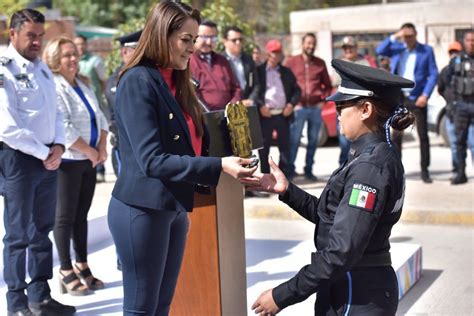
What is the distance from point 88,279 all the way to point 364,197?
3.69 meters

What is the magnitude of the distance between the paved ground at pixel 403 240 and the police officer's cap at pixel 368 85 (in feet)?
8.21

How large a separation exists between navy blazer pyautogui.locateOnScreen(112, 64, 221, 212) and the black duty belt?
67 centimetres

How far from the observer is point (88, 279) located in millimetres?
6371

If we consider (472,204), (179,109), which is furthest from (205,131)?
(472,204)

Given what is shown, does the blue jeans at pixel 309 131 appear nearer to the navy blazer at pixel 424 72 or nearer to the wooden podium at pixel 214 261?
the navy blazer at pixel 424 72

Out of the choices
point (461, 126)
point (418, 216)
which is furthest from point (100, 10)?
point (418, 216)

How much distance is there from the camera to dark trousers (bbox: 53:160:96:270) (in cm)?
611

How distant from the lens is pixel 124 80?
11.8 ft

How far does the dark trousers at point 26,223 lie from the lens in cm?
530

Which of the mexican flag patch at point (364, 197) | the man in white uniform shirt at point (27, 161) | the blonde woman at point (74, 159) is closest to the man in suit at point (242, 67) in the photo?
the blonde woman at point (74, 159)

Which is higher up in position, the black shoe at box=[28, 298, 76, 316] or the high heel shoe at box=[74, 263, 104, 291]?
the black shoe at box=[28, 298, 76, 316]

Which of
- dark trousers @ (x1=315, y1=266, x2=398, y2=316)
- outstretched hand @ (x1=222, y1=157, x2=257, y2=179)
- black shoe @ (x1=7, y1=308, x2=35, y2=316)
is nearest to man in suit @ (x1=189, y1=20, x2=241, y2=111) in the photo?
black shoe @ (x1=7, y1=308, x2=35, y2=316)

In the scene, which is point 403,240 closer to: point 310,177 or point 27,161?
point 310,177

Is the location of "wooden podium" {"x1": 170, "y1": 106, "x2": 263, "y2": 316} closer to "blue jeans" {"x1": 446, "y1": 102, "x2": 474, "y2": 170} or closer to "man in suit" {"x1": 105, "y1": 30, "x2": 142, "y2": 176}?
"man in suit" {"x1": 105, "y1": 30, "x2": 142, "y2": 176}
